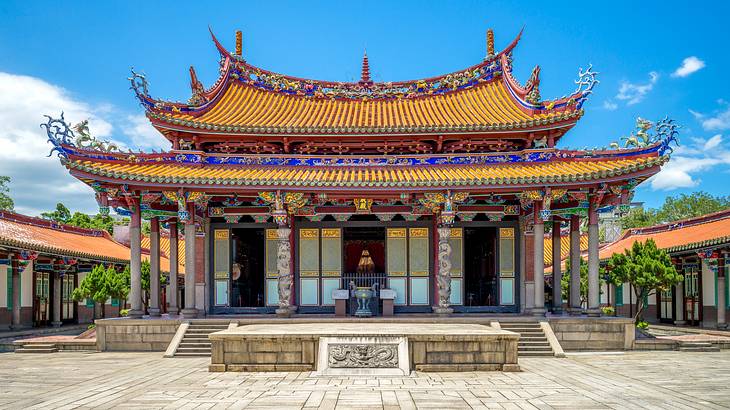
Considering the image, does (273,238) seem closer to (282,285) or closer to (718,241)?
Answer: (282,285)

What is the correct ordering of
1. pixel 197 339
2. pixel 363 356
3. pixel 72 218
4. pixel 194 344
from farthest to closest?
pixel 72 218 < pixel 197 339 < pixel 194 344 < pixel 363 356

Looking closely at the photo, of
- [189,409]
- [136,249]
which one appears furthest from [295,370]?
[136,249]

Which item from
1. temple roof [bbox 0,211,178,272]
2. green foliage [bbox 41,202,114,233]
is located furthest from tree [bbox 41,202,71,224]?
temple roof [bbox 0,211,178,272]

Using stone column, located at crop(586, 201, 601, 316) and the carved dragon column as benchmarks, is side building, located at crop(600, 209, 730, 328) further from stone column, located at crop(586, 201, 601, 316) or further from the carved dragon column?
the carved dragon column

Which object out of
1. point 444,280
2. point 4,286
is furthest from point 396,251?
point 4,286

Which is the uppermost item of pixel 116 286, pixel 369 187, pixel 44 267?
pixel 369 187

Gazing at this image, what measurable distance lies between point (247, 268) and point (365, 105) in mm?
7061

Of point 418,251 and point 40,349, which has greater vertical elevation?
point 418,251

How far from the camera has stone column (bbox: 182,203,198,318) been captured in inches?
717

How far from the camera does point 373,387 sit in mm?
11227

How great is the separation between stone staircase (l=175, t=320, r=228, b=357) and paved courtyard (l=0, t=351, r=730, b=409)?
1537mm

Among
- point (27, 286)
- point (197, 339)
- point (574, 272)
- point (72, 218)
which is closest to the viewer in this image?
point (197, 339)

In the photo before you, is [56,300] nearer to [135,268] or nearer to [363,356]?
[135,268]

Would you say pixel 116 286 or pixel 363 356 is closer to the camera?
pixel 363 356
